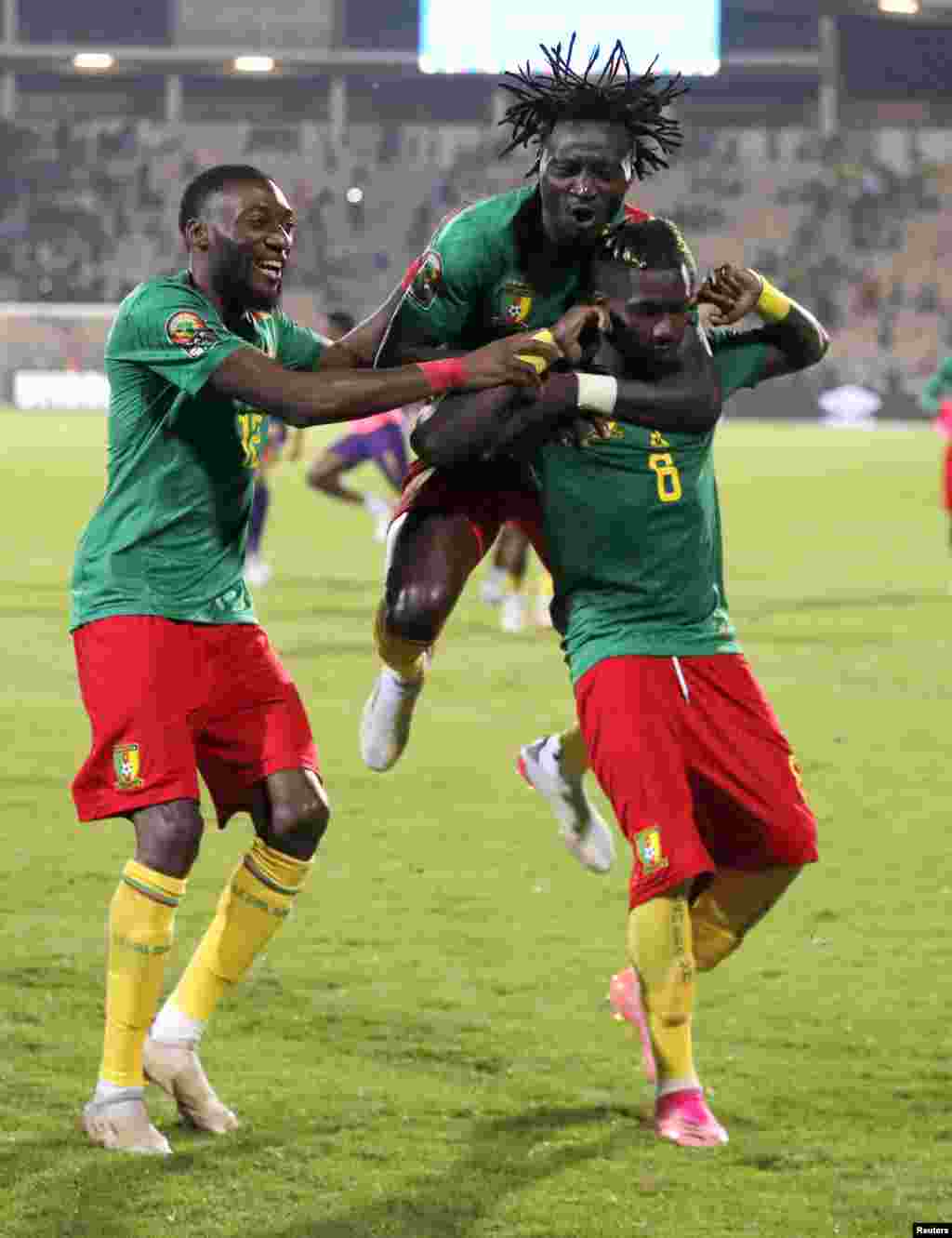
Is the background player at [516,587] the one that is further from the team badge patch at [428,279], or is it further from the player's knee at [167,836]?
the player's knee at [167,836]

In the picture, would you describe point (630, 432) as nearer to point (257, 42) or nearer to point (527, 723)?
point (527, 723)

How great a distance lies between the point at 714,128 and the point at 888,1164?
5530 cm

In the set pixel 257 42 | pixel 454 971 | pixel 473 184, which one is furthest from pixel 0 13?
pixel 454 971

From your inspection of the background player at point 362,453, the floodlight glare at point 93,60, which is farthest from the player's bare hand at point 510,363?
the floodlight glare at point 93,60

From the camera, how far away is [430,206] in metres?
55.1

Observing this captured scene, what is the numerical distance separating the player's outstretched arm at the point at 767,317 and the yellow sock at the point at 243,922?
5.02 feet

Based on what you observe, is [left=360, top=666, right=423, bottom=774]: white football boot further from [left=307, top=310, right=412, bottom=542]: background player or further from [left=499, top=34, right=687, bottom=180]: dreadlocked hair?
[left=307, top=310, right=412, bottom=542]: background player

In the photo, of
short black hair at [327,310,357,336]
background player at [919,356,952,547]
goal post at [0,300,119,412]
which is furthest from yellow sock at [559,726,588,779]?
goal post at [0,300,119,412]

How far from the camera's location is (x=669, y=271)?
465cm

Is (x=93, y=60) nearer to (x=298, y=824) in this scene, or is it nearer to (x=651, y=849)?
(x=298, y=824)

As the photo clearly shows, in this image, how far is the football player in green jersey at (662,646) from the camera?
468 cm

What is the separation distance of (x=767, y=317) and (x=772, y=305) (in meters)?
0.04

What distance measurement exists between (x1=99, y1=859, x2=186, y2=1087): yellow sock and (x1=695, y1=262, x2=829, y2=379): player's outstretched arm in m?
1.71

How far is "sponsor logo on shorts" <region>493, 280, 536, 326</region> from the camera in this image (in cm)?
495
